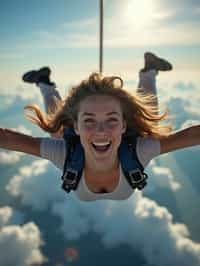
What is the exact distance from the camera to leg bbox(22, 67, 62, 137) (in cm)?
403

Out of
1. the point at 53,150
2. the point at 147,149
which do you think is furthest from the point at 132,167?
the point at 53,150

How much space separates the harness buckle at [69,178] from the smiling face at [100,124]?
0.78 feet

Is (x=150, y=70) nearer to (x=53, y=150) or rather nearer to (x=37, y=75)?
(x=37, y=75)

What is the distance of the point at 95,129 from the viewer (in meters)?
→ 2.74

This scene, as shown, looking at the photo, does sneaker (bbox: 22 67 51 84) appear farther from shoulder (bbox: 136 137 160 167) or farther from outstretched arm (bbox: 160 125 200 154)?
outstretched arm (bbox: 160 125 200 154)

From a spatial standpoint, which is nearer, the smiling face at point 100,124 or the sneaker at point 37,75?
the smiling face at point 100,124

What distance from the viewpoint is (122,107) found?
299 centimetres

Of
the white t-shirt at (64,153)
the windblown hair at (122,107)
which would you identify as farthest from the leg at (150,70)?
the white t-shirt at (64,153)

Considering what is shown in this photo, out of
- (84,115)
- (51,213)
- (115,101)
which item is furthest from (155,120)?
(51,213)

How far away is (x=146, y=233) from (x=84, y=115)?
13868 cm

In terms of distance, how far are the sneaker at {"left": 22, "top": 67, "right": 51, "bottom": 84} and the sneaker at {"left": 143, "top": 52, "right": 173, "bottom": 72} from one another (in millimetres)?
1207

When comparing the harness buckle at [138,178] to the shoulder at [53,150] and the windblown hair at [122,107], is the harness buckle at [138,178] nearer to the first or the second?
the windblown hair at [122,107]

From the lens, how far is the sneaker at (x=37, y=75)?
4.34m

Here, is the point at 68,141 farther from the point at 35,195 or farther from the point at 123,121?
the point at 35,195
